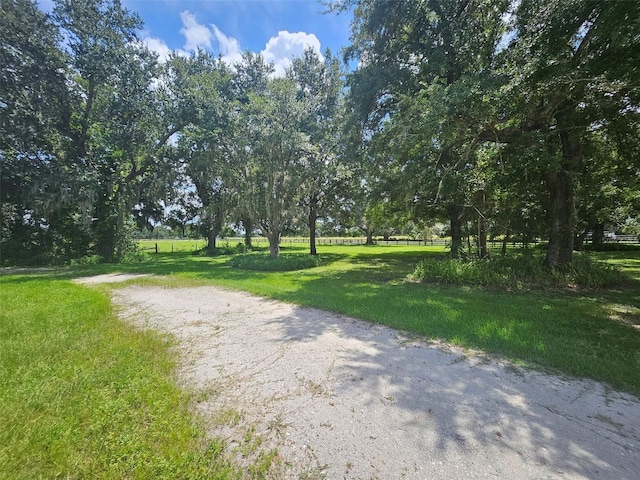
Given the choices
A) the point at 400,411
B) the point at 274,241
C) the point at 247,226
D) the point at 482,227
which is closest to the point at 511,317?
the point at 400,411

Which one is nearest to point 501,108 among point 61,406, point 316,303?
point 316,303

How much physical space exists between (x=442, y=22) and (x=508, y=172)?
4.73 meters

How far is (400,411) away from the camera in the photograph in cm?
228

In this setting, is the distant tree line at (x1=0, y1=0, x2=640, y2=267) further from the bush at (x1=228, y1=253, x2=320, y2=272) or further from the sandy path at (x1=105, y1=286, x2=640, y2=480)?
the sandy path at (x1=105, y1=286, x2=640, y2=480)

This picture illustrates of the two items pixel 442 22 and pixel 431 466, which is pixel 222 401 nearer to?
pixel 431 466

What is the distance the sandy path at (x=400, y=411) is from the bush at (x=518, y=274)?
5.01 metres

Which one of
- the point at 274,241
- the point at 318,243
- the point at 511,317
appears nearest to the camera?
the point at 511,317

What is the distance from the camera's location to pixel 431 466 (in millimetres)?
1726

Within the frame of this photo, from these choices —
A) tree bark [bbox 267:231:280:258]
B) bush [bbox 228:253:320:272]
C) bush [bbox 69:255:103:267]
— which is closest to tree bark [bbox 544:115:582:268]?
bush [bbox 228:253:320:272]

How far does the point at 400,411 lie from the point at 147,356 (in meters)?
2.97

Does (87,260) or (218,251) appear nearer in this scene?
(87,260)

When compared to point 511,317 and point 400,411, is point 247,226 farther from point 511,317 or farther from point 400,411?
point 400,411

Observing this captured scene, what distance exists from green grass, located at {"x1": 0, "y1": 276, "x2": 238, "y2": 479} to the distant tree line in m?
6.43

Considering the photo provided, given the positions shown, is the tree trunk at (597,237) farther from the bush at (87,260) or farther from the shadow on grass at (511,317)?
the bush at (87,260)
